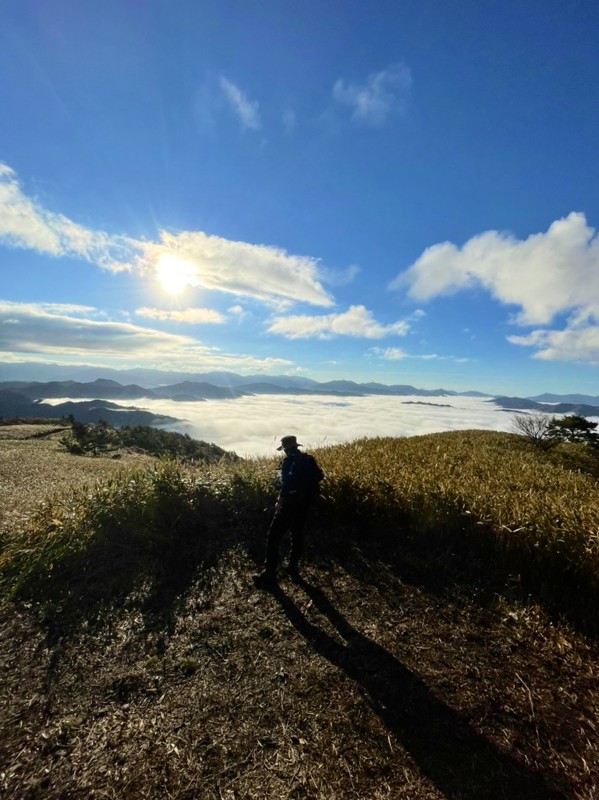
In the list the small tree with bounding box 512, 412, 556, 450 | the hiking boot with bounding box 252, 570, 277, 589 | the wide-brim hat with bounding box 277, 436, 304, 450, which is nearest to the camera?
the hiking boot with bounding box 252, 570, 277, 589

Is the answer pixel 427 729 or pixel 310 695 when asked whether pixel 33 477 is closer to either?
pixel 310 695

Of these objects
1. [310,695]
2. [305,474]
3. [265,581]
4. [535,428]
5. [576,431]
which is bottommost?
[310,695]

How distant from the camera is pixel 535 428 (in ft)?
103

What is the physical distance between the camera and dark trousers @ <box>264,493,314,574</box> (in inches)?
244

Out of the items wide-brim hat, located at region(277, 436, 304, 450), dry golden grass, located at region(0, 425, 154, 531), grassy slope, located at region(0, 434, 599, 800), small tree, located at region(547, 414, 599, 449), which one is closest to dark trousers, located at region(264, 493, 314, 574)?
grassy slope, located at region(0, 434, 599, 800)

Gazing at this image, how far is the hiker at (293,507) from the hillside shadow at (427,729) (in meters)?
1.19

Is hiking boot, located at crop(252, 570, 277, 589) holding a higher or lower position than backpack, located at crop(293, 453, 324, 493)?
lower

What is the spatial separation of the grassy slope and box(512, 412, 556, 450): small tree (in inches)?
1078

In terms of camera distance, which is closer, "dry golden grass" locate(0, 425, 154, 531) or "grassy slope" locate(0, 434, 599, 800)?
"grassy slope" locate(0, 434, 599, 800)

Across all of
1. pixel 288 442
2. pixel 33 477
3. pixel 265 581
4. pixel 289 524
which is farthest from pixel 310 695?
pixel 33 477

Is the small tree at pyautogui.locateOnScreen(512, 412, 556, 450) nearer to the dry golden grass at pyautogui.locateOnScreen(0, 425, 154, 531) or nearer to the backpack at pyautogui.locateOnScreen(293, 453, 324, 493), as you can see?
the backpack at pyautogui.locateOnScreen(293, 453, 324, 493)

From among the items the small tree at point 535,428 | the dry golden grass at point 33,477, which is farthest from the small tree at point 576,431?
the dry golden grass at point 33,477

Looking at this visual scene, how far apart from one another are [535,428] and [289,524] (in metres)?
31.9

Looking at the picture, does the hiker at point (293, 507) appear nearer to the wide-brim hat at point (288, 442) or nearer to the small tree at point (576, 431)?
the wide-brim hat at point (288, 442)
